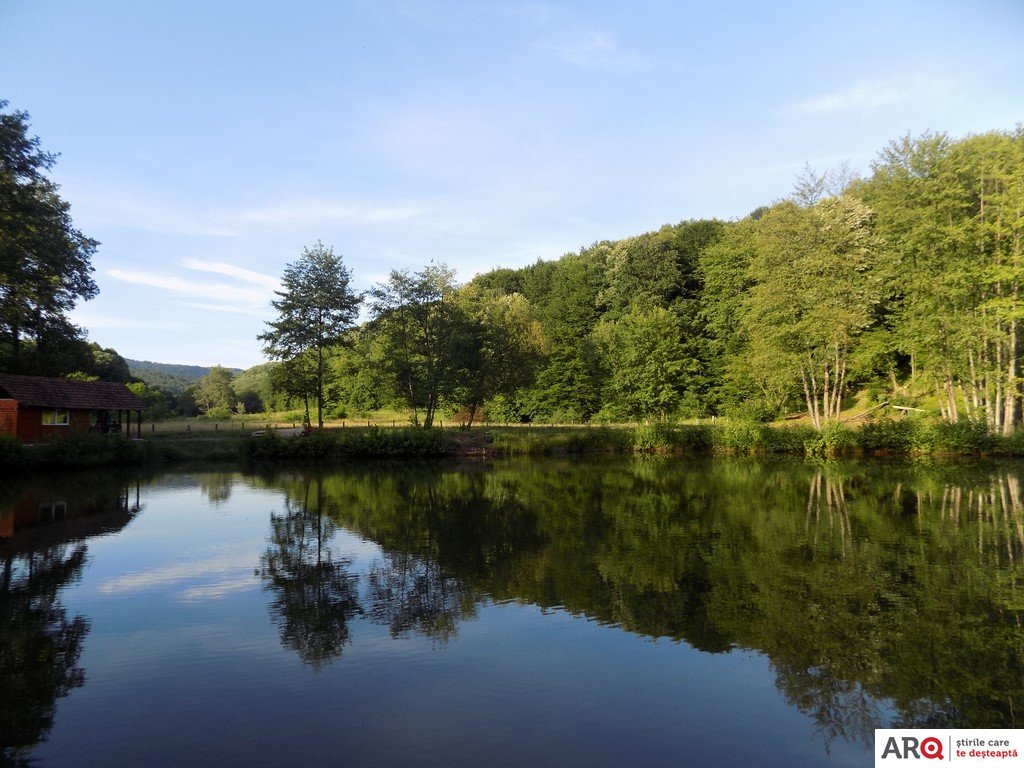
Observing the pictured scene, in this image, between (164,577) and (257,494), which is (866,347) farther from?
(164,577)

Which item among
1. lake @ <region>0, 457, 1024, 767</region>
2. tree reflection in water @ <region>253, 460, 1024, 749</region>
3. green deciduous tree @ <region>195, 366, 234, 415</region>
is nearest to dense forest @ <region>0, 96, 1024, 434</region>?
green deciduous tree @ <region>195, 366, 234, 415</region>

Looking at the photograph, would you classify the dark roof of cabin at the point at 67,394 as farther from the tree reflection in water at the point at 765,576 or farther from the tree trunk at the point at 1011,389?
the tree trunk at the point at 1011,389

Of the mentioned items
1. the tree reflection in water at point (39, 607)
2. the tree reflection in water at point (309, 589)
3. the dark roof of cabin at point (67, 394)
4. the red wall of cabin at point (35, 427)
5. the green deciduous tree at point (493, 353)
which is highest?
the green deciduous tree at point (493, 353)

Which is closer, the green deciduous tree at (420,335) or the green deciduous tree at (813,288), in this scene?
the green deciduous tree at (813,288)

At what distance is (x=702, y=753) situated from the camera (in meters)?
5.00

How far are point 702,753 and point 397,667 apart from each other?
133 inches

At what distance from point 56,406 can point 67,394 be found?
4.50ft

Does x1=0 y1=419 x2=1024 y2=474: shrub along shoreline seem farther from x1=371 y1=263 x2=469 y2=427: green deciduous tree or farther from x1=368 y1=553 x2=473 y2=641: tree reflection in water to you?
x1=368 y1=553 x2=473 y2=641: tree reflection in water

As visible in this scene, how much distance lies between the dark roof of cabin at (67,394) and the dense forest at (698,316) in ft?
11.1

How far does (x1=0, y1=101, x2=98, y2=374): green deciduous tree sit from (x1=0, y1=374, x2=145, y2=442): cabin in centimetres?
362

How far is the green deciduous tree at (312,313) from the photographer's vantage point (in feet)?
129

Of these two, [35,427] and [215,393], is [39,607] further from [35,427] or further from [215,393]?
[215,393]

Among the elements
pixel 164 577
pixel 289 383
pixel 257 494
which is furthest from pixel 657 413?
pixel 164 577

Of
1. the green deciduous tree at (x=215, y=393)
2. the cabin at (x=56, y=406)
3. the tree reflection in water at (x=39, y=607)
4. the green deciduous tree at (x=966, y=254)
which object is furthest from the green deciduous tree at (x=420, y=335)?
the green deciduous tree at (x=215, y=393)
